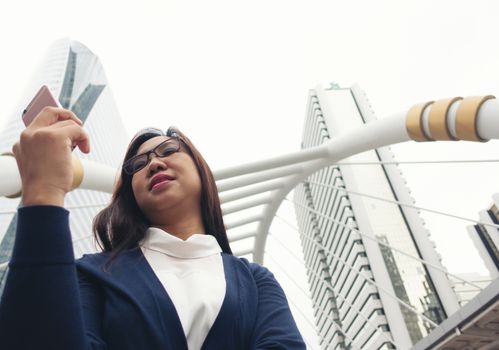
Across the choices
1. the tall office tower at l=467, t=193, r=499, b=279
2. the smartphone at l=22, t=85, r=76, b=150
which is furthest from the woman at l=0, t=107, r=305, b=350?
the tall office tower at l=467, t=193, r=499, b=279

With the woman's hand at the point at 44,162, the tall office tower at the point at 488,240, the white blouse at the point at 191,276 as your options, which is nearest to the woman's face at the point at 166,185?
the white blouse at the point at 191,276

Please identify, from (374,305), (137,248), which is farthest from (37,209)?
(374,305)

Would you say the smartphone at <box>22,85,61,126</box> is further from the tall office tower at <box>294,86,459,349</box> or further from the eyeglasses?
the tall office tower at <box>294,86,459,349</box>

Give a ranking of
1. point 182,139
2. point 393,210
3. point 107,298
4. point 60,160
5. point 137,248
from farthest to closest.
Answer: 1. point 393,210
2. point 182,139
3. point 137,248
4. point 107,298
5. point 60,160

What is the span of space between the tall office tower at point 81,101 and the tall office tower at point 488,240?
159 ft

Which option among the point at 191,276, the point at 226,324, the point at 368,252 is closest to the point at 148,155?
the point at 191,276

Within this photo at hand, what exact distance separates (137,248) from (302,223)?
8054 centimetres

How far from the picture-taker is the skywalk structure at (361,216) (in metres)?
3.74

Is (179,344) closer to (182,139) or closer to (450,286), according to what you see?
(182,139)

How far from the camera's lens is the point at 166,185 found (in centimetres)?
131

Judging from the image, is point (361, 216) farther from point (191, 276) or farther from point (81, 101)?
point (191, 276)

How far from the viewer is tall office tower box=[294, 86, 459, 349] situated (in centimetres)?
4866

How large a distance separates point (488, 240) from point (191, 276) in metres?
53.7

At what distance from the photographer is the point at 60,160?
0.82m
